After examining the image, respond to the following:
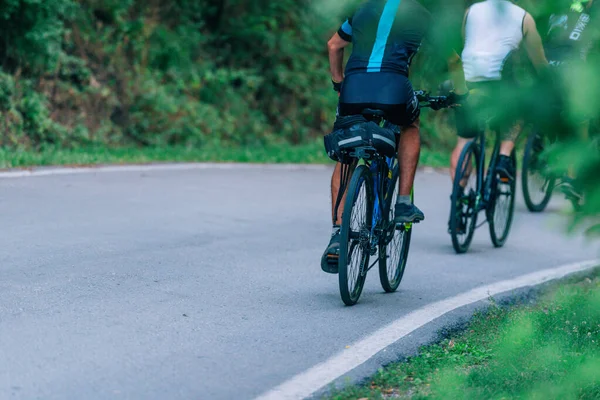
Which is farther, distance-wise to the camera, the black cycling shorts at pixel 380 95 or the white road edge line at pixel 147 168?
the white road edge line at pixel 147 168

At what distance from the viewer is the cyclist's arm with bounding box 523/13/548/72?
2340 mm

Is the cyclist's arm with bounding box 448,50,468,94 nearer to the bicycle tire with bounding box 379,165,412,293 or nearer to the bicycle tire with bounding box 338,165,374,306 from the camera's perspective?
the bicycle tire with bounding box 338,165,374,306

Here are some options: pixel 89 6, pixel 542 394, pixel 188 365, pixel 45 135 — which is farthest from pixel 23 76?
pixel 542 394

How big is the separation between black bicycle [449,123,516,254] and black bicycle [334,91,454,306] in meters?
2.00

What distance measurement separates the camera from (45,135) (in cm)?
1596

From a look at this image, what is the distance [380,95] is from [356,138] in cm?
30

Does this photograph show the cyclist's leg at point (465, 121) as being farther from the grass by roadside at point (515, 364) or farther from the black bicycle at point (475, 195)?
the black bicycle at point (475, 195)

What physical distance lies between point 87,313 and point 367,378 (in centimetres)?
171

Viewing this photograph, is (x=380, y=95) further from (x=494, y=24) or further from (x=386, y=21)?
(x=494, y=24)

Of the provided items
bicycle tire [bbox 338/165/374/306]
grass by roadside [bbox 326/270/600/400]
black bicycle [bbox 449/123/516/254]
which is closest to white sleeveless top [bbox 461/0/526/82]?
grass by roadside [bbox 326/270/600/400]

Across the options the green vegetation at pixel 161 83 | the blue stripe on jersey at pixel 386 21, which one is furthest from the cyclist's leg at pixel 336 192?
the green vegetation at pixel 161 83

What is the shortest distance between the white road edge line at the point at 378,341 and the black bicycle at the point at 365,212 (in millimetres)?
377

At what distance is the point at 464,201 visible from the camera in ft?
28.2

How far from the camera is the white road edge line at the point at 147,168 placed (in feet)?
37.2
